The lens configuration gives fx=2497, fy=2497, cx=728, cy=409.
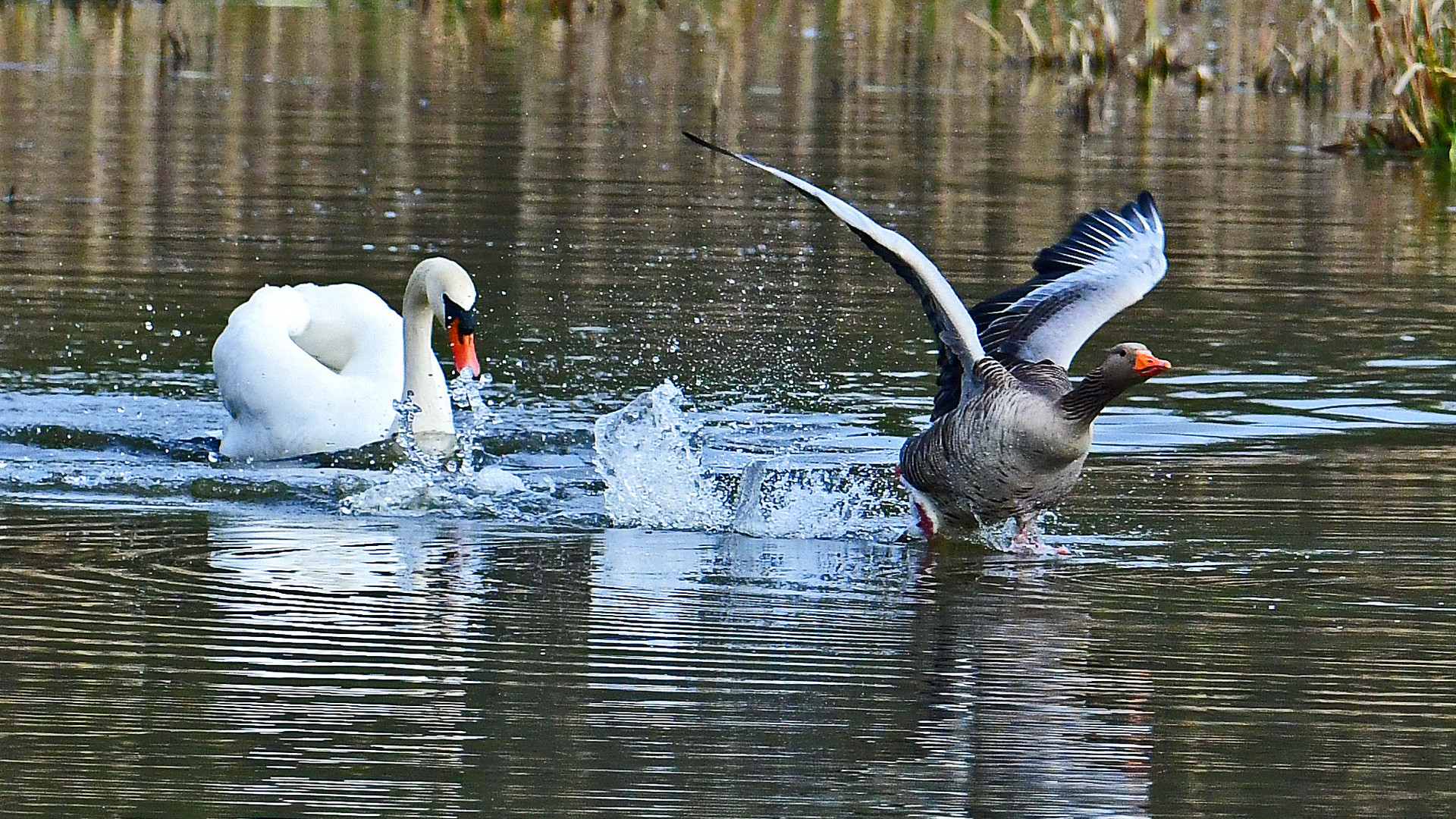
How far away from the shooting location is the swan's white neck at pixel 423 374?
31.9 feet

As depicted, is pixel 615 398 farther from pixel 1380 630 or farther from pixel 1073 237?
pixel 1380 630

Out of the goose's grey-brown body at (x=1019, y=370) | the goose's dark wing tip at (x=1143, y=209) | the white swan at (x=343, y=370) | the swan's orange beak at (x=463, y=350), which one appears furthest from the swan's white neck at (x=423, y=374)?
the goose's dark wing tip at (x=1143, y=209)

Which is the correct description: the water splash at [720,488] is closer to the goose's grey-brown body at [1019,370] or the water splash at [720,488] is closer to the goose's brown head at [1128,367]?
the goose's grey-brown body at [1019,370]

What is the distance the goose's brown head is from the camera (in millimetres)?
7766

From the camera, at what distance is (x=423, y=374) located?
Answer: 9.95 m

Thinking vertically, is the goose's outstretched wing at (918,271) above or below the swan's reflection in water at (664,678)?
above

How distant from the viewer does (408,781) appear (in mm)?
5020

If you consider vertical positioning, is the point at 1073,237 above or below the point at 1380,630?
above

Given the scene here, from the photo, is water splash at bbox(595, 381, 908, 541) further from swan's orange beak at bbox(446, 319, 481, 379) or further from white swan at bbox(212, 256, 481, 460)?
white swan at bbox(212, 256, 481, 460)

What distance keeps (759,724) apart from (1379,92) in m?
21.1

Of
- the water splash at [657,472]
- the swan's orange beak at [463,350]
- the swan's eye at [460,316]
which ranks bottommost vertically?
the water splash at [657,472]

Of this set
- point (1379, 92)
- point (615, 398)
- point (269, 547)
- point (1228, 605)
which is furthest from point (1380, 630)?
point (1379, 92)

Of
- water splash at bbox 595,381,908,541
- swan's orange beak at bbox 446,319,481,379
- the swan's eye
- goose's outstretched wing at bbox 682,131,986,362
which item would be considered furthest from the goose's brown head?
the swan's eye

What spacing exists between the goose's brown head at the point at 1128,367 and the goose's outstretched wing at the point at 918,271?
502 mm
